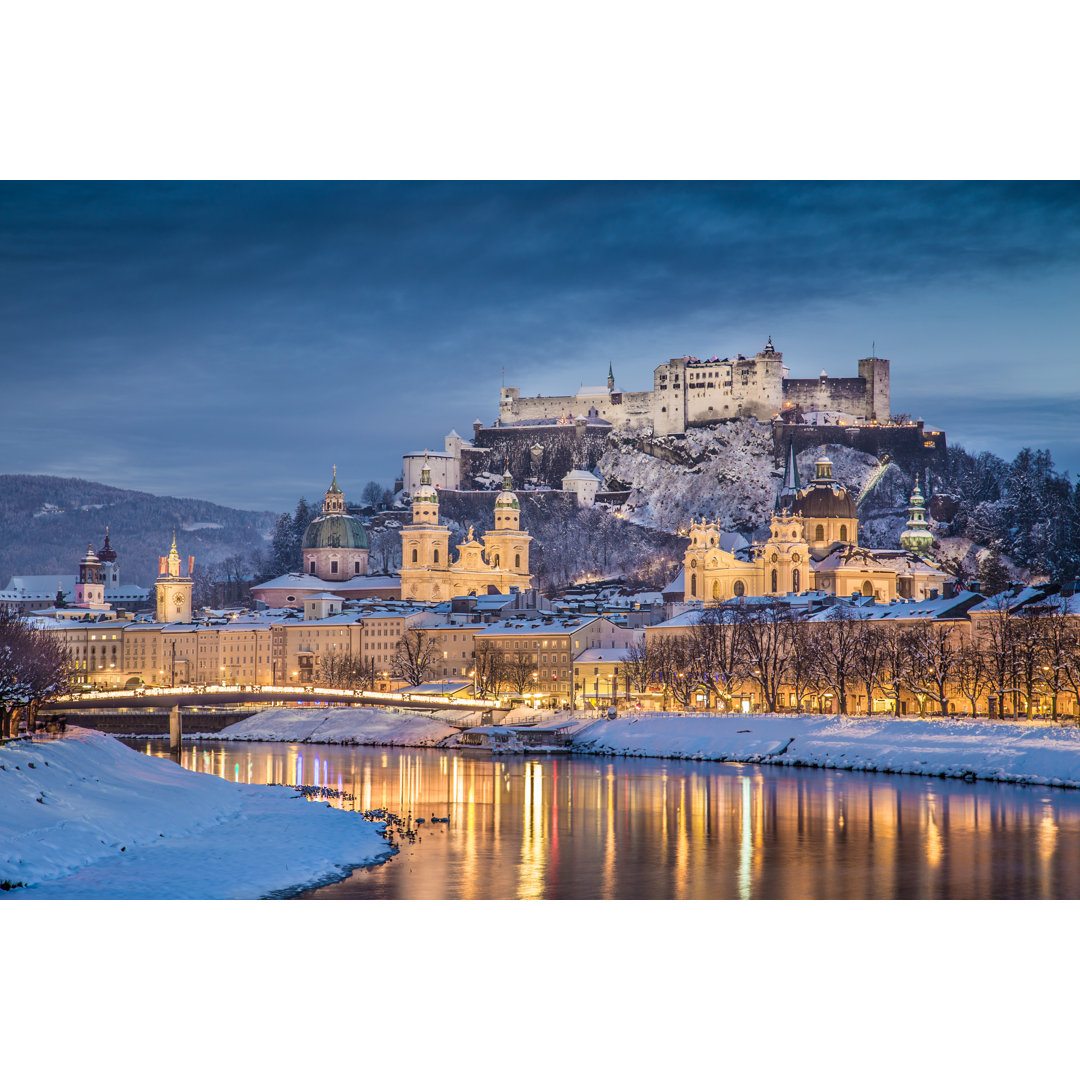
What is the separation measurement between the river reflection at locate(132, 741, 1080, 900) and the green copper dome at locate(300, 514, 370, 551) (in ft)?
150

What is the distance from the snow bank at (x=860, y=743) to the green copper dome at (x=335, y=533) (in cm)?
3982

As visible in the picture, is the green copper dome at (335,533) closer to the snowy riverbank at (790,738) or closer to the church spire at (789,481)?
the church spire at (789,481)

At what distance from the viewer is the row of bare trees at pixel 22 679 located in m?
20.6

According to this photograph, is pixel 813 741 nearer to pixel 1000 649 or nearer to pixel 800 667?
pixel 1000 649

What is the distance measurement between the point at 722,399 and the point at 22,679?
57132mm

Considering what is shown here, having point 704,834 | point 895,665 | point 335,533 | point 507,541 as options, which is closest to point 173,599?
point 335,533

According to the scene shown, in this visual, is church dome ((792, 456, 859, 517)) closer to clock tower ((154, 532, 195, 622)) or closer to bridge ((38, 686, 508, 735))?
bridge ((38, 686, 508, 735))

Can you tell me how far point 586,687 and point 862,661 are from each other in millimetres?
15352

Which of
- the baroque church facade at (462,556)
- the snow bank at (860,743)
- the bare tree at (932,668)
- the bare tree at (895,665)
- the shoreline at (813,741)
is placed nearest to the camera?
the snow bank at (860,743)

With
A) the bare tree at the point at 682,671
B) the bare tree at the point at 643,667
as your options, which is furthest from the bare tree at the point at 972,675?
the bare tree at the point at 643,667

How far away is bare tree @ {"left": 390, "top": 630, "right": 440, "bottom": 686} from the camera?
54125mm

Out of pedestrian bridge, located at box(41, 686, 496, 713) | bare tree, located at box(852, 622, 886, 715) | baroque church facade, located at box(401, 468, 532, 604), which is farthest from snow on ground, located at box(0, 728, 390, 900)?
baroque church facade, located at box(401, 468, 532, 604)

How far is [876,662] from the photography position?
117 ft

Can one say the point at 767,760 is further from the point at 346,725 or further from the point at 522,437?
the point at 522,437
